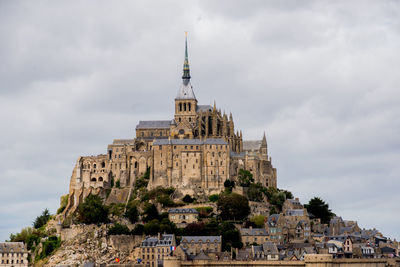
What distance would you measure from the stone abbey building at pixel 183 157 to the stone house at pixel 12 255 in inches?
566

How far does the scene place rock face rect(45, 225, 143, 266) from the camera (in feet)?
293

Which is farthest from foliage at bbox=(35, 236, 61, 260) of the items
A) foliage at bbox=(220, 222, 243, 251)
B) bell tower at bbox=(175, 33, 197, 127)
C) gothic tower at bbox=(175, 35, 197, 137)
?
bell tower at bbox=(175, 33, 197, 127)

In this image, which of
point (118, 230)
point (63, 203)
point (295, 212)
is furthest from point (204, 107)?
point (118, 230)

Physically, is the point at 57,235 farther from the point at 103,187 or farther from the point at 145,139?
the point at 145,139

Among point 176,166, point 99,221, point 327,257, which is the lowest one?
point 327,257

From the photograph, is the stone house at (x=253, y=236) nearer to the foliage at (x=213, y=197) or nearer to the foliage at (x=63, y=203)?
the foliage at (x=213, y=197)

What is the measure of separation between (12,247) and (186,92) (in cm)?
3374

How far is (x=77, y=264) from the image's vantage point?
291 ft

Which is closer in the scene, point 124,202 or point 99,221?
point 99,221

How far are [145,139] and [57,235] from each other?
21.0m

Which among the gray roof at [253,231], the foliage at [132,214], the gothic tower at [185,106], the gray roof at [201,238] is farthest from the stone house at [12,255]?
the gothic tower at [185,106]

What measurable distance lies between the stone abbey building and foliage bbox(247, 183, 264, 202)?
93.4 inches

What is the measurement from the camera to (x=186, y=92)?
11206cm

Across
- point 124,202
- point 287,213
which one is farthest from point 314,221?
point 124,202
